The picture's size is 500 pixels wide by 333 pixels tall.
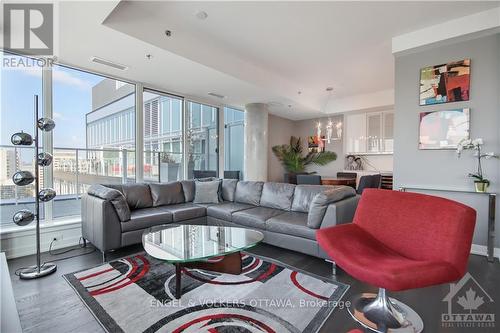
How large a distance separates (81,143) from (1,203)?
1244 millimetres

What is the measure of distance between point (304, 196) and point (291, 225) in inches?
27.7

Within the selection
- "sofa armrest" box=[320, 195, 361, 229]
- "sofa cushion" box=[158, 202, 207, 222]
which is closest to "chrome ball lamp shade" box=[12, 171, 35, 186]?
"sofa cushion" box=[158, 202, 207, 222]

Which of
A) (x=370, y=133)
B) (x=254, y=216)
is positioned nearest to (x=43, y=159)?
(x=254, y=216)

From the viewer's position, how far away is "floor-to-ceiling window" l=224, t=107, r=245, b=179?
6641 millimetres

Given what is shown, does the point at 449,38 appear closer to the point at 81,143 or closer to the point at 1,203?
the point at 81,143

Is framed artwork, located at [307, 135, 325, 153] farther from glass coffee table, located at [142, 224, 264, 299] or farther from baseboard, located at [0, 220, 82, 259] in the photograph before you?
baseboard, located at [0, 220, 82, 259]

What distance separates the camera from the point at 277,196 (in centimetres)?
375

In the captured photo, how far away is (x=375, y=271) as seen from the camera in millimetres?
1401

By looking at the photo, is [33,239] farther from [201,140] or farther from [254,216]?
[201,140]

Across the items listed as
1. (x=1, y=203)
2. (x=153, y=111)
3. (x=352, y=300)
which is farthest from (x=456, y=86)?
(x=1, y=203)

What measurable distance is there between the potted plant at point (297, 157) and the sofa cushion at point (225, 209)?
3580 millimetres

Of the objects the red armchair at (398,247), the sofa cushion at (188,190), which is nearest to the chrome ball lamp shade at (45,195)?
the sofa cushion at (188,190)

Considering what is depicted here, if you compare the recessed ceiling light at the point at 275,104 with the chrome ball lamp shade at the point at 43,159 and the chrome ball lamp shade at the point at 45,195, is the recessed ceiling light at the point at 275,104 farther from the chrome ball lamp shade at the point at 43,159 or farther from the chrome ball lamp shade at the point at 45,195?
the chrome ball lamp shade at the point at 45,195

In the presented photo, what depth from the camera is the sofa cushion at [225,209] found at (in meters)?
3.60
